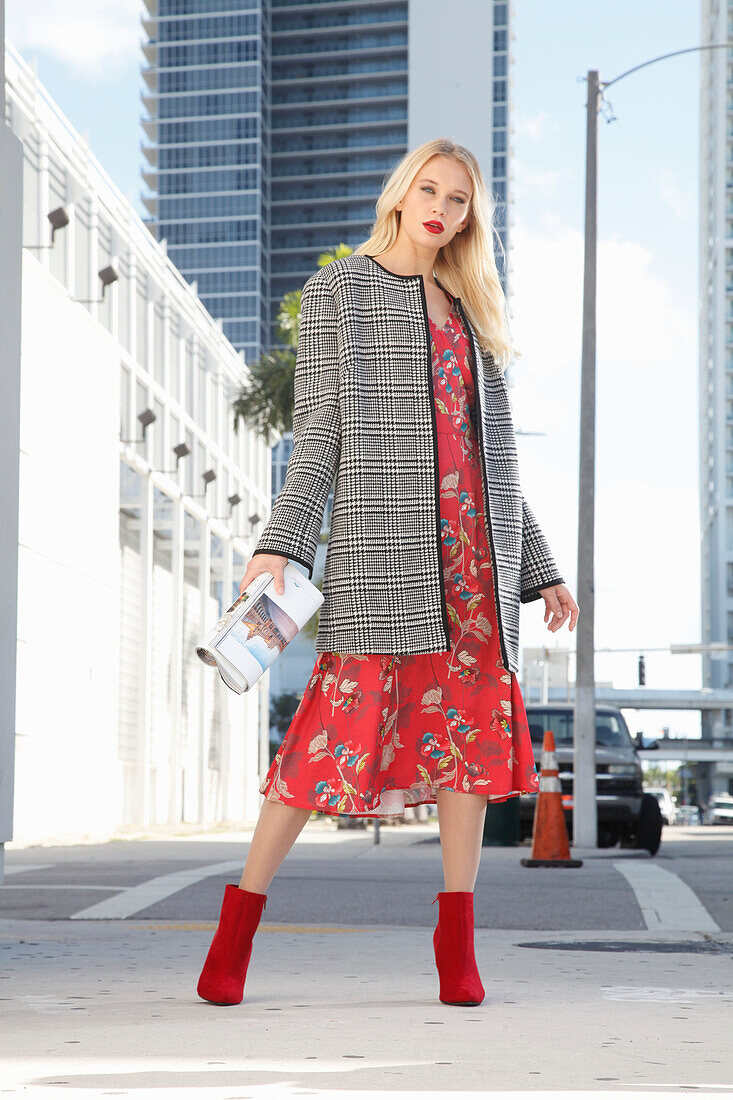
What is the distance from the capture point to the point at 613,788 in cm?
1597

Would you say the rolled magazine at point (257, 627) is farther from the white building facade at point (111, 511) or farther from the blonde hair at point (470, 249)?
the white building facade at point (111, 511)

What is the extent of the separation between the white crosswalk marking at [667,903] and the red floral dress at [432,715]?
267 centimetres

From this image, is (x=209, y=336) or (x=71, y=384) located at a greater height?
(x=209, y=336)

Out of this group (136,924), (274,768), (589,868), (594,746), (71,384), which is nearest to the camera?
(274,768)

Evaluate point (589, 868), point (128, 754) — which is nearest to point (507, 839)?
point (589, 868)

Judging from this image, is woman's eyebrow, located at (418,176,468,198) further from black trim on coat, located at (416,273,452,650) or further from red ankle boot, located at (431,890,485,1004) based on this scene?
red ankle boot, located at (431,890,485,1004)

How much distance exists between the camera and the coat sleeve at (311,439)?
10.9 feet

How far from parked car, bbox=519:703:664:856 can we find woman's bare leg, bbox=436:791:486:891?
11377 millimetres

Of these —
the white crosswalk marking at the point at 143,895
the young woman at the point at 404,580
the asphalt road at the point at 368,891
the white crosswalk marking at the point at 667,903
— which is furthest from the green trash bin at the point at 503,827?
the young woman at the point at 404,580

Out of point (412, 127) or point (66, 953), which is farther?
point (412, 127)

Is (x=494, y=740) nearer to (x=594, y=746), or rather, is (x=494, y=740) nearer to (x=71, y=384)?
(x=594, y=746)

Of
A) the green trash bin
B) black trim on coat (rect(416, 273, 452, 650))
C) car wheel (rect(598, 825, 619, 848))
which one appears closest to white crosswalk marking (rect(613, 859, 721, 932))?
black trim on coat (rect(416, 273, 452, 650))

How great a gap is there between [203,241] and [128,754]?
11602 cm

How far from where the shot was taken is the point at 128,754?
32938 millimetres
